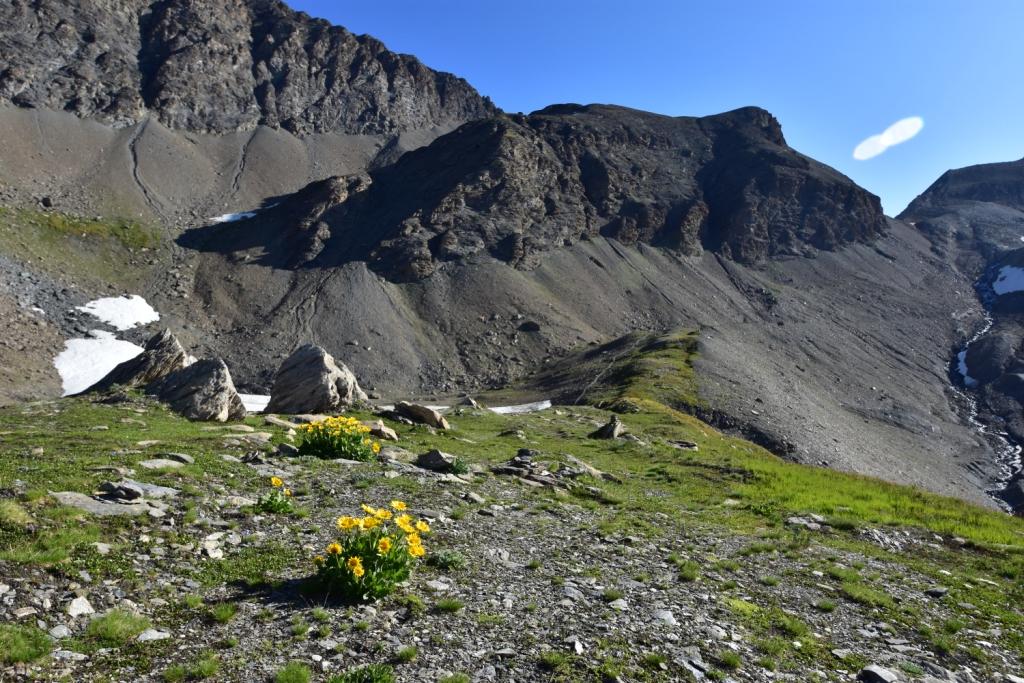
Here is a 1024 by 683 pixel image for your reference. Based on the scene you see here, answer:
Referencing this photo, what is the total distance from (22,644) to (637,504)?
1801 cm

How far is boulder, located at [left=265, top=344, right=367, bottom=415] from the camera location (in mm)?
38500

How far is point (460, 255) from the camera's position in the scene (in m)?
147

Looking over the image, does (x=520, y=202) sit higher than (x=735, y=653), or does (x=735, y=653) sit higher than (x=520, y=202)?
(x=520, y=202)

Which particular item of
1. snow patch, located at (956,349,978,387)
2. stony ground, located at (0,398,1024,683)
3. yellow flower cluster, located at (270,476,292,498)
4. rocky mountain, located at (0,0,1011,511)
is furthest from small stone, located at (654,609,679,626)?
snow patch, located at (956,349,978,387)

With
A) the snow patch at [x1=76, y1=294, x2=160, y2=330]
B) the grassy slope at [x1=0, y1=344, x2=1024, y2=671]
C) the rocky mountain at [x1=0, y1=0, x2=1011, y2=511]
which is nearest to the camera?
the grassy slope at [x1=0, y1=344, x2=1024, y2=671]

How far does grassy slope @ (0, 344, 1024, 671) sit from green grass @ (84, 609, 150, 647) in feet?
0.75

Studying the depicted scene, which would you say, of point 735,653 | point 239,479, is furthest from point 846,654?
point 239,479

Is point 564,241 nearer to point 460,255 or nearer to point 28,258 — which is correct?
point 460,255

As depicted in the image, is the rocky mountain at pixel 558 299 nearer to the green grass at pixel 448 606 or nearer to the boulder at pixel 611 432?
the boulder at pixel 611 432

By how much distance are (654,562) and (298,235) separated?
14586 centimetres

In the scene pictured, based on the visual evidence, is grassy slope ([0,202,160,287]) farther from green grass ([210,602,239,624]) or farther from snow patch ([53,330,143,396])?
green grass ([210,602,239,624])

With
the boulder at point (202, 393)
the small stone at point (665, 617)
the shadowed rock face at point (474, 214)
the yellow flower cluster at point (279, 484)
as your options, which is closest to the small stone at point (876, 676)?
the small stone at point (665, 617)

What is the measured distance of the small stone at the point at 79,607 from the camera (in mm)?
7824

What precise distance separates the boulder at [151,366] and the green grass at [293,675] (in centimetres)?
3589
